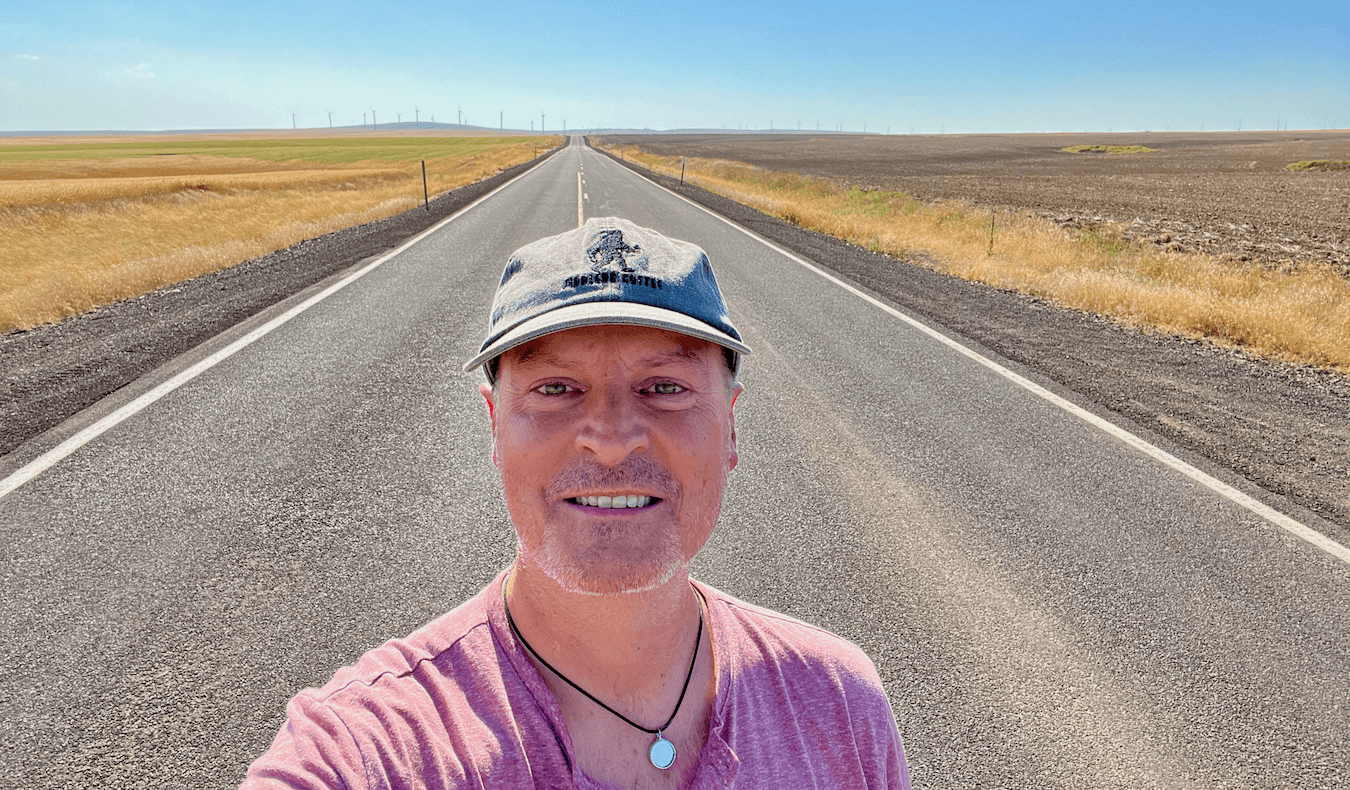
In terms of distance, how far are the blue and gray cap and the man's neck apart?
40 cm

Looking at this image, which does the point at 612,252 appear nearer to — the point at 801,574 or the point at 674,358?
the point at 674,358

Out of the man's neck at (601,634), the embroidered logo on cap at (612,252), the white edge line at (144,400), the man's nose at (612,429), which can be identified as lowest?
the white edge line at (144,400)

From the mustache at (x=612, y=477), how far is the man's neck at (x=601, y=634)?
0.47ft

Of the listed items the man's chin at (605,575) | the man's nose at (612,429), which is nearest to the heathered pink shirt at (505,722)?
the man's chin at (605,575)

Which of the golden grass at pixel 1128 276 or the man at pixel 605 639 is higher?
the man at pixel 605 639

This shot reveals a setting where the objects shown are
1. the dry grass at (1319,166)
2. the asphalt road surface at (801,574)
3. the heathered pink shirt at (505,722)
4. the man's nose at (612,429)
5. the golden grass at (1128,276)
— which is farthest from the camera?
the dry grass at (1319,166)

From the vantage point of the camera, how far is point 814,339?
26.6ft

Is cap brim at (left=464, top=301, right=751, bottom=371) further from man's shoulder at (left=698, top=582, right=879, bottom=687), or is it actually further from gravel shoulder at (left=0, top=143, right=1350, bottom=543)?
gravel shoulder at (left=0, top=143, right=1350, bottom=543)

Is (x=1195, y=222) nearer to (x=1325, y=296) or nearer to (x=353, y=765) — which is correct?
(x=1325, y=296)

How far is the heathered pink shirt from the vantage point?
1.10 m

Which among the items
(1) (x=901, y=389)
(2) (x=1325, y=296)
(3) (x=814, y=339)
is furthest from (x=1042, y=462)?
(2) (x=1325, y=296)

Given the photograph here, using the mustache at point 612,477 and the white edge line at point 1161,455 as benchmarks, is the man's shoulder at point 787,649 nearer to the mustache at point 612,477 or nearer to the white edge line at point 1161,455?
the mustache at point 612,477

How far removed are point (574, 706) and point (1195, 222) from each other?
2726cm

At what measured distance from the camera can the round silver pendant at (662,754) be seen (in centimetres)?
116
